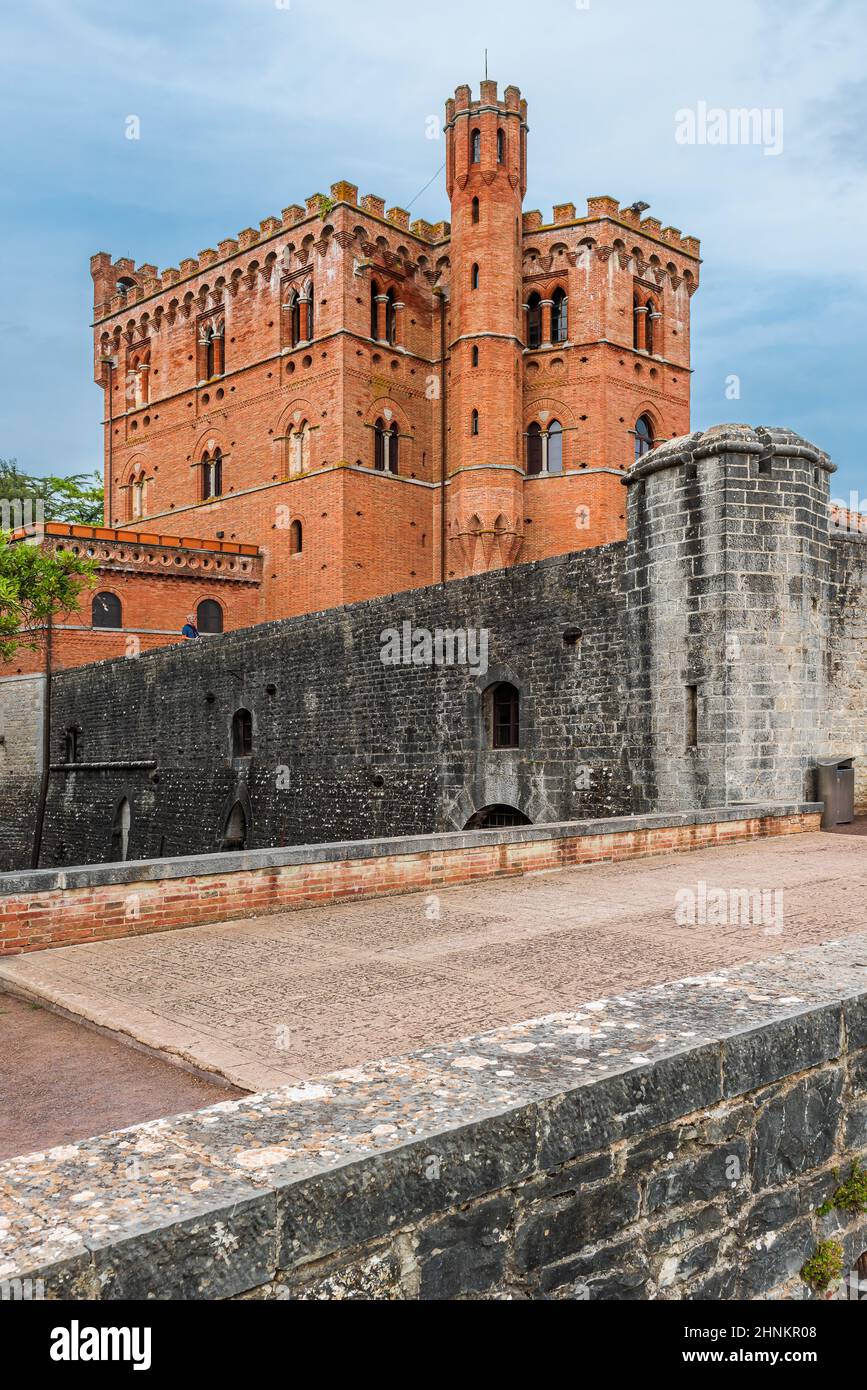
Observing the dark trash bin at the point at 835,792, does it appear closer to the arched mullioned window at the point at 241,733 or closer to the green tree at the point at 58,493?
the arched mullioned window at the point at 241,733

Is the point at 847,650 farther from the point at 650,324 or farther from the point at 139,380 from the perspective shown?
the point at 139,380

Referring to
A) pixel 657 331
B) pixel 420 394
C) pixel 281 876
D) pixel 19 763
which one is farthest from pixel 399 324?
pixel 281 876

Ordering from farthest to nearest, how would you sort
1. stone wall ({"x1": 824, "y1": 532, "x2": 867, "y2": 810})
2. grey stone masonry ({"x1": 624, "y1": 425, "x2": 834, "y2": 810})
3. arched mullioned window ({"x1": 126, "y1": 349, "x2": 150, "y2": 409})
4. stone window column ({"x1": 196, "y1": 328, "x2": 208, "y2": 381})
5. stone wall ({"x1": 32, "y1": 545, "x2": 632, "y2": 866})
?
arched mullioned window ({"x1": 126, "y1": 349, "x2": 150, "y2": 409})
stone window column ({"x1": 196, "y1": 328, "x2": 208, "y2": 381})
stone wall ({"x1": 32, "y1": 545, "x2": 632, "y2": 866})
stone wall ({"x1": 824, "y1": 532, "x2": 867, "y2": 810})
grey stone masonry ({"x1": 624, "y1": 425, "x2": 834, "y2": 810})

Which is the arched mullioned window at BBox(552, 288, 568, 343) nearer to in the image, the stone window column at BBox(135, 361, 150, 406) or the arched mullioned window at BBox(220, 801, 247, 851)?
the stone window column at BBox(135, 361, 150, 406)

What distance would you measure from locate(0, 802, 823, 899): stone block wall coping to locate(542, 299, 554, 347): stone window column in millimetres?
23697

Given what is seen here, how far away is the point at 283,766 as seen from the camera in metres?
22.1

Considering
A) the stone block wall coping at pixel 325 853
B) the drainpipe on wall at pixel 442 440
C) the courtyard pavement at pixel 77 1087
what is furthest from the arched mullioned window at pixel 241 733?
the courtyard pavement at pixel 77 1087

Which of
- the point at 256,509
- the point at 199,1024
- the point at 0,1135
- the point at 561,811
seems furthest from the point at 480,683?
the point at 256,509

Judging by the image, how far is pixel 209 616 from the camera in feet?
114

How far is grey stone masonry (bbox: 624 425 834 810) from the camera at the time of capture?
13.5 meters

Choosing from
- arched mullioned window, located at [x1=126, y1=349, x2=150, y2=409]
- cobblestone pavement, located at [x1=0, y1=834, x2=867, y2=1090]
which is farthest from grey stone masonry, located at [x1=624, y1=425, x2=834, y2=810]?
arched mullioned window, located at [x1=126, y1=349, x2=150, y2=409]

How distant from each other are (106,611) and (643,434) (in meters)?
18.2

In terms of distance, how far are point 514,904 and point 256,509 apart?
94.6ft

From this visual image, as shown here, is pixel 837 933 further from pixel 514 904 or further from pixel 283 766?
pixel 283 766
